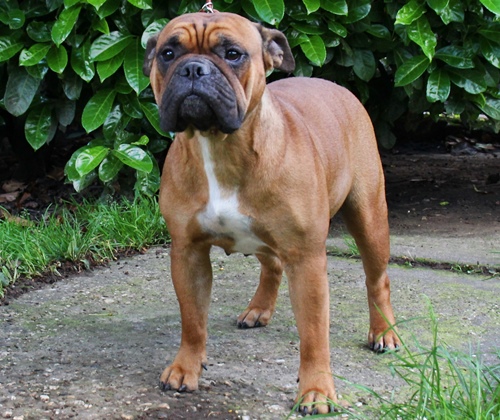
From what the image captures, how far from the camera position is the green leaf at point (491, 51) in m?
5.89

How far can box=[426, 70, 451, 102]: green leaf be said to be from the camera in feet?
19.2

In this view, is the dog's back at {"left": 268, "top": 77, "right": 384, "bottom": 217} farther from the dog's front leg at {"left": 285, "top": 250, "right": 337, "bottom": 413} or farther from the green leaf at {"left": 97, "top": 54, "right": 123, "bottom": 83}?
the green leaf at {"left": 97, "top": 54, "right": 123, "bottom": 83}

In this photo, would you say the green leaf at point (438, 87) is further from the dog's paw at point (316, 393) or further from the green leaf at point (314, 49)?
the dog's paw at point (316, 393)

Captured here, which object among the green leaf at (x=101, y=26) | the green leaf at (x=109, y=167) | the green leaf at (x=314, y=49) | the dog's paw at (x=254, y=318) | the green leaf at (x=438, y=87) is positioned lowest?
the dog's paw at (x=254, y=318)

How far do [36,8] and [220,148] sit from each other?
9.57 ft

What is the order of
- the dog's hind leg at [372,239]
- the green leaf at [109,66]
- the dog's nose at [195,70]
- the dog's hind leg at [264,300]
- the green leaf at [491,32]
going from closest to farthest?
1. the dog's nose at [195,70]
2. the dog's hind leg at [372,239]
3. the dog's hind leg at [264,300]
4. the green leaf at [109,66]
5. the green leaf at [491,32]

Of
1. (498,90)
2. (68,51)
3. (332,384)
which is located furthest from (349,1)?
(332,384)

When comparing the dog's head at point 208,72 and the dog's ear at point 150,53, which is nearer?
the dog's head at point 208,72

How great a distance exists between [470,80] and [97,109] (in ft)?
8.46

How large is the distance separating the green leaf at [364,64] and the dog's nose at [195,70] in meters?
3.10

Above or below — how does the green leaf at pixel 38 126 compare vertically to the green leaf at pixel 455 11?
below

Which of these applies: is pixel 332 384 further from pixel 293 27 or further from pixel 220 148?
pixel 293 27

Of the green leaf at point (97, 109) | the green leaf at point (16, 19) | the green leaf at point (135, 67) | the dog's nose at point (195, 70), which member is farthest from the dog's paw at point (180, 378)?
the green leaf at point (16, 19)

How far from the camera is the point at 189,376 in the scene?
141 inches
